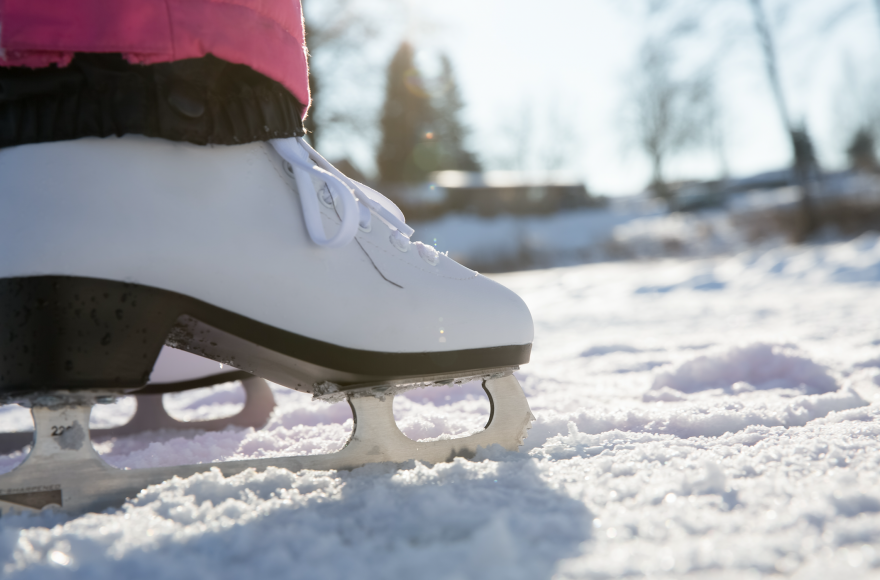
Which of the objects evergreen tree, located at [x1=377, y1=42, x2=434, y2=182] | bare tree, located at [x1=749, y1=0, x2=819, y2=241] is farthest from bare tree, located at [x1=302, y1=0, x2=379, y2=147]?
evergreen tree, located at [x1=377, y1=42, x2=434, y2=182]

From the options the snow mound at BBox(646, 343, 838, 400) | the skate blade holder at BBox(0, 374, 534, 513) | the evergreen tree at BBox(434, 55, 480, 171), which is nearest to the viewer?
the skate blade holder at BBox(0, 374, 534, 513)

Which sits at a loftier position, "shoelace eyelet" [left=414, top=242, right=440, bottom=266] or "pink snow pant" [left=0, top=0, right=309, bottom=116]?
"pink snow pant" [left=0, top=0, right=309, bottom=116]

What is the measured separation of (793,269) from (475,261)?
5.73 meters

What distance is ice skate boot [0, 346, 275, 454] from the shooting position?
3.79 ft

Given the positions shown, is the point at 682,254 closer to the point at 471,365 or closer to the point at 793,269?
the point at 793,269

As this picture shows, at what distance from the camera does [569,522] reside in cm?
54

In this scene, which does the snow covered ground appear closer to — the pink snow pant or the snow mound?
the snow mound

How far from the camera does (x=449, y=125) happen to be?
73.5 feet

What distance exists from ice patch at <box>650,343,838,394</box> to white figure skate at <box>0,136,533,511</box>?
2.13 feet

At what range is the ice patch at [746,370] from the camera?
4.25ft

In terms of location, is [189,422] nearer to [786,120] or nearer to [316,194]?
[316,194]

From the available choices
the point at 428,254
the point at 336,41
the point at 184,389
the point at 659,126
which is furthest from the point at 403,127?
the point at 428,254

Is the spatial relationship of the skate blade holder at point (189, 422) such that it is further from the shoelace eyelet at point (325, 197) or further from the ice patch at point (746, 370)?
the ice patch at point (746, 370)

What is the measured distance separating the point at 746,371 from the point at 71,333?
1.34 m
